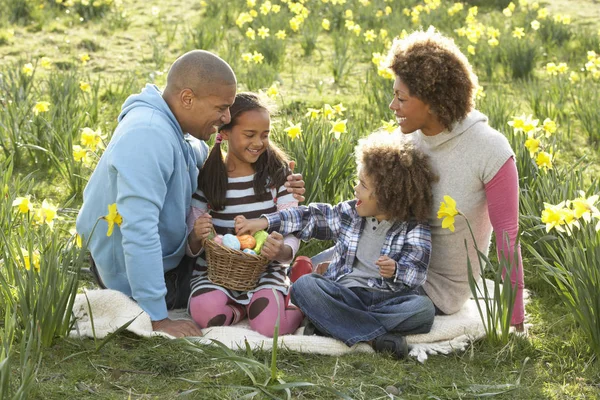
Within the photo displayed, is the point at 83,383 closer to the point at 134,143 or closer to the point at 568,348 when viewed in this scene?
the point at 134,143

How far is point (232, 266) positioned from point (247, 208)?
0.31 metres

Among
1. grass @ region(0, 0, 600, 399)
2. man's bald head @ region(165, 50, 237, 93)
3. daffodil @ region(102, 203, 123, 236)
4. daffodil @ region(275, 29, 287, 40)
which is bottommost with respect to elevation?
grass @ region(0, 0, 600, 399)

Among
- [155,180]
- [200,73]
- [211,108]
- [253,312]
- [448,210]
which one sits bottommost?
[253,312]

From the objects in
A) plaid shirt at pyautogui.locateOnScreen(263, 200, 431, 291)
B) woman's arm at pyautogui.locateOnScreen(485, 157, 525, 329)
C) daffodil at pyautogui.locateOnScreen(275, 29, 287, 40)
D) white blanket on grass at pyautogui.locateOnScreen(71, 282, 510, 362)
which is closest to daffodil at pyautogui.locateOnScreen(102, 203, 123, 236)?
white blanket on grass at pyautogui.locateOnScreen(71, 282, 510, 362)

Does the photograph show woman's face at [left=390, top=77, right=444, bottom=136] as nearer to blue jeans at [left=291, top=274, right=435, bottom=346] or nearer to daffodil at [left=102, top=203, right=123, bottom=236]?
blue jeans at [left=291, top=274, right=435, bottom=346]

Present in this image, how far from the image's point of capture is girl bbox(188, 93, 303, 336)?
10.8 feet

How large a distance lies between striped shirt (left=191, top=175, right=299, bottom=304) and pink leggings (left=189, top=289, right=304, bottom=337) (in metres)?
0.09

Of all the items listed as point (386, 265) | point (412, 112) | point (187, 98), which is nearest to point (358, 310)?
point (386, 265)

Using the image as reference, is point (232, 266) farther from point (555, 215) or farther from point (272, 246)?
point (555, 215)

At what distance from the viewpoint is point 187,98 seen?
326 centimetres

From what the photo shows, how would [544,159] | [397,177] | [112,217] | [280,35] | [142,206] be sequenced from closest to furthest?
[112,217], [142,206], [397,177], [544,159], [280,35]

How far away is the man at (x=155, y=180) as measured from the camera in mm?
3092

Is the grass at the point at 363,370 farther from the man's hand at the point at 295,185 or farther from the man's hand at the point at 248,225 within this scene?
the man's hand at the point at 295,185

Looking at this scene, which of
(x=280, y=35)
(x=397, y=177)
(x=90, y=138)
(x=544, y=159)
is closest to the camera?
(x=397, y=177)
